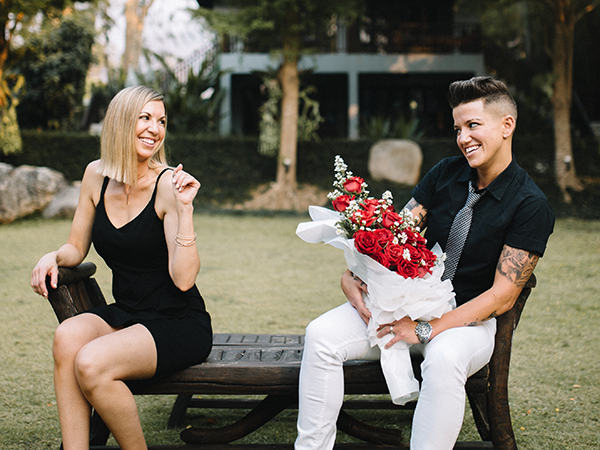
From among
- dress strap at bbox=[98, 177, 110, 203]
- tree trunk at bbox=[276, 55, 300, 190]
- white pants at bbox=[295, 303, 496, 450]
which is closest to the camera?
white pants at bbox=[295, 303, 496, 450]

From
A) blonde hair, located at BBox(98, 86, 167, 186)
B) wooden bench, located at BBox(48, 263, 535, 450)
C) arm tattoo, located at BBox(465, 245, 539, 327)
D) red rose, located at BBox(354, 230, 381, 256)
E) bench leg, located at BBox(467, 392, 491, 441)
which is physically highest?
blonde hair, located at BBox(98, 86, 167, 186)

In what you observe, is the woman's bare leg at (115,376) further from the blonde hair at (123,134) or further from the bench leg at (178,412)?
the bench leg at (178,412)

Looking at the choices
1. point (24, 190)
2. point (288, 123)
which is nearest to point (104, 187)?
point (24, 190)

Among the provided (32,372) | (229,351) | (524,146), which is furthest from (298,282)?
(524,146)

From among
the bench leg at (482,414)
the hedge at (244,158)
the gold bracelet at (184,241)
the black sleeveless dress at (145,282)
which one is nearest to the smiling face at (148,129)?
the black sleeveless dress at (145,282)

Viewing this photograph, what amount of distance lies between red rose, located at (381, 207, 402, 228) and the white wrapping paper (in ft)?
0.50

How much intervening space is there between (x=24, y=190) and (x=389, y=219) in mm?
10753

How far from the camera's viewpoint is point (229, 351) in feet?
8.09

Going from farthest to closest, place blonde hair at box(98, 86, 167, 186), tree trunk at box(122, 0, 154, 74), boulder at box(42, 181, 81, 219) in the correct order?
tree trunk at box(122, 0, 154, 74) → boulder at box(42, 181, 81, 219) → blonde hair at box(98, 86, 167, 186)

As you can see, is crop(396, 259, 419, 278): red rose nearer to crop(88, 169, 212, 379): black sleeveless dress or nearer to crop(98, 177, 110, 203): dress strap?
crop(88, 169, 212, 379): black sleeveless dress

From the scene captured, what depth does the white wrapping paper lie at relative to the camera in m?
2.06

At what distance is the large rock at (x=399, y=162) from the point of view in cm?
1313

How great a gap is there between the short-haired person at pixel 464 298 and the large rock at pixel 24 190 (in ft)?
33.2

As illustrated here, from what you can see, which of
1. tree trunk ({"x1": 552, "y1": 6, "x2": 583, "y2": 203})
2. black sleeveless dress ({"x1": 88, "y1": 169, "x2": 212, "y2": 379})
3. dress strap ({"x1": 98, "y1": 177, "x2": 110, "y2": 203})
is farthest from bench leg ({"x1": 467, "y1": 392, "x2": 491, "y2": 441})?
tree trunk ({"x1": 552, "y1": 6, "x2": 583, "y2": 203})
